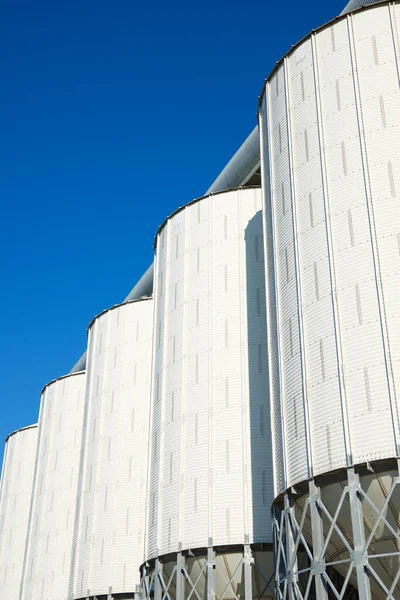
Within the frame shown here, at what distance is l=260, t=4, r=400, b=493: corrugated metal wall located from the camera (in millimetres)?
26406

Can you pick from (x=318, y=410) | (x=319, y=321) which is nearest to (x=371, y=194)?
(x=319, y=321)

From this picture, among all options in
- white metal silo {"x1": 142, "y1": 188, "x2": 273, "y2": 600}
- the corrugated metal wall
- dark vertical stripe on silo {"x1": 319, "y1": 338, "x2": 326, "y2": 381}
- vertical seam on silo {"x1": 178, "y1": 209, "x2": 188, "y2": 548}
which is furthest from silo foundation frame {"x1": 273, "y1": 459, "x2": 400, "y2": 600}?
vertical seam on silo {"x1": 178, "y1": 209, "x2": 188, "y2": 548}

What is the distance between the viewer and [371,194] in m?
29.0

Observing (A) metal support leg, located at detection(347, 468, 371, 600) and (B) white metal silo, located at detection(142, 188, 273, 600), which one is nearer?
(A) metal support leg, located at detection(347, 468, 371, 600)

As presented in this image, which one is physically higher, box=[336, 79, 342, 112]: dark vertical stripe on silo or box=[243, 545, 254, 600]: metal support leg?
box=[336, 79, 342, 112]: dark vertical stripe on silo

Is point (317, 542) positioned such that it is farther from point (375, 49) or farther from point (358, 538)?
point (375, 49)

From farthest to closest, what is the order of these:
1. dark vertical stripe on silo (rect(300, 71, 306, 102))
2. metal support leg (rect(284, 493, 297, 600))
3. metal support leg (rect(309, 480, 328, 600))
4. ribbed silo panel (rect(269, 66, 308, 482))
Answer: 1. dark vertical stripe on silo (rect(300, 71, 306, 102))
2. ribbed silo panel (rect(269, 66, 308, 482))
3. metal support leg (rect(284, 493, 297, 600))
4. metal support leg (rect(309, 480, 328, 600))

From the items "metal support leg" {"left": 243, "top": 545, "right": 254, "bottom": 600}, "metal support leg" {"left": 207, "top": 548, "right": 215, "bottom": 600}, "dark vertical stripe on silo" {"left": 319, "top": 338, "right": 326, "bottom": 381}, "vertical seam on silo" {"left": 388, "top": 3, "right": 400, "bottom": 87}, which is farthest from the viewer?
"metal support leg" {"left": 207, "top": 548, "right": 215, "bottom": 600}

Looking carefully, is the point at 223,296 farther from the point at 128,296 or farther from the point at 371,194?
the point at 128,296

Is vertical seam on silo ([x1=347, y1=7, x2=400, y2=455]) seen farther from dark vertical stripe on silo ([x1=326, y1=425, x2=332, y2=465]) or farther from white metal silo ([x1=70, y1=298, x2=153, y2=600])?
white metal silo ([x1=70, y1=298, x2=153, y2=600])

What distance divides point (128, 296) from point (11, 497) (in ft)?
81.1

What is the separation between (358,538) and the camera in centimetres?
2450

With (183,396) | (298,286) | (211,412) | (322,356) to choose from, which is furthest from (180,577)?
(298,286)

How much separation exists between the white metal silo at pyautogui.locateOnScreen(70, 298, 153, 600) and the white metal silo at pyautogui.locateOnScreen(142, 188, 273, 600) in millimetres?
7444
